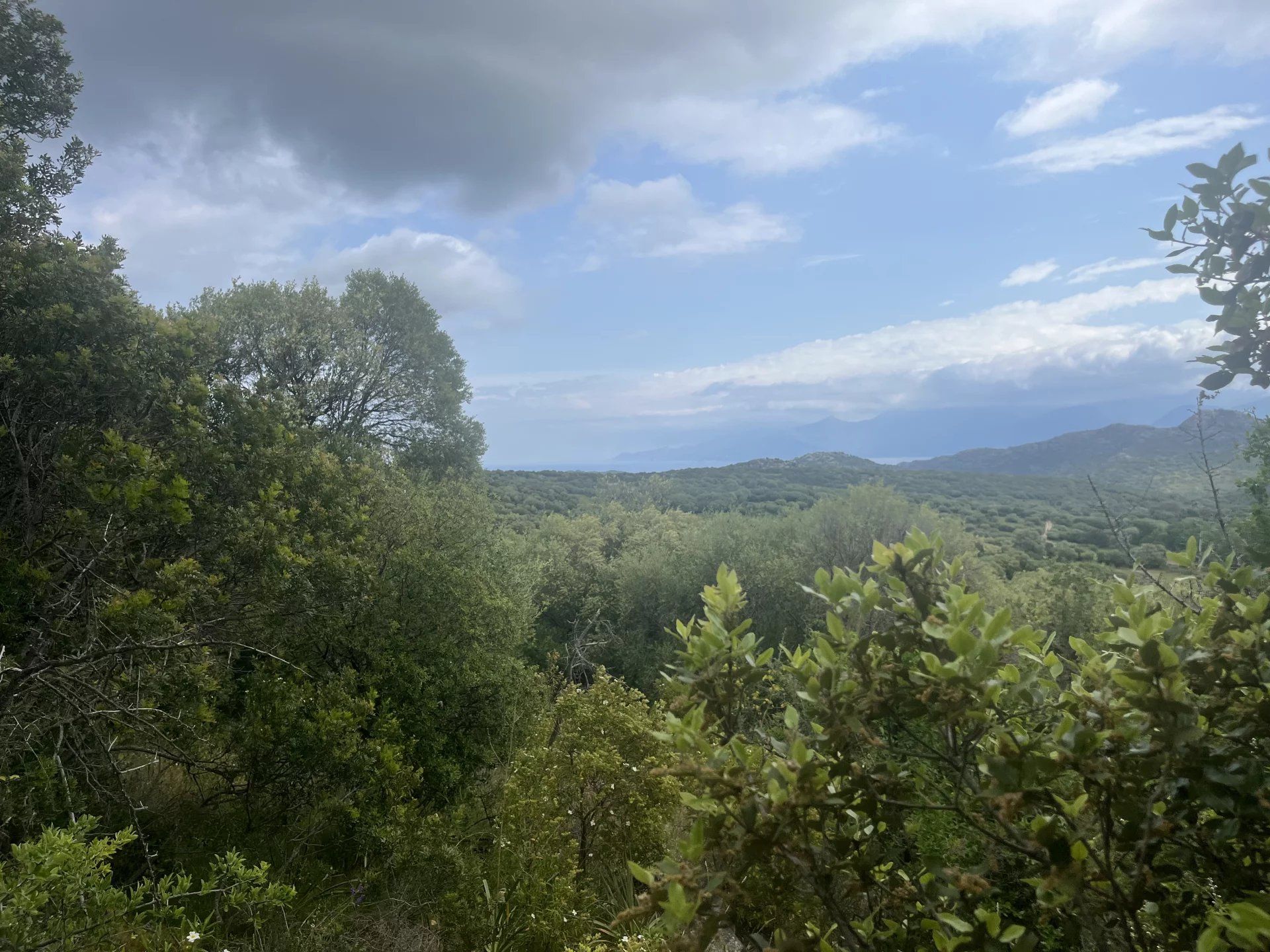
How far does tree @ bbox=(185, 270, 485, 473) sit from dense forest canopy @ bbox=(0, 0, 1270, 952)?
175mm

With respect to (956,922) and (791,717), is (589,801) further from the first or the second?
(956,922)

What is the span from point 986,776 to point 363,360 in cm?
2145

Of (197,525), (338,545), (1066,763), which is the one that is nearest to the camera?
(1066,763)

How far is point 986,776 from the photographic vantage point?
185 centimetres

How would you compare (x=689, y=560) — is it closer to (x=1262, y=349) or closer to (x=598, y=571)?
(x=598, y=571)

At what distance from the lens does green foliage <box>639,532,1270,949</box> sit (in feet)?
5.16

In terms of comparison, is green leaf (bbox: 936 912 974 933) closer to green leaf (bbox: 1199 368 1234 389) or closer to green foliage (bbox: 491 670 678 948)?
green leaf (bbox: 1199 368 1234 389)

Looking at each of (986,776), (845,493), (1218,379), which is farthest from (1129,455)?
(986,776)

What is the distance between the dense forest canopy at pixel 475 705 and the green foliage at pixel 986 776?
1cm

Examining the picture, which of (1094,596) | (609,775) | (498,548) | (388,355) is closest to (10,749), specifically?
(609,775)

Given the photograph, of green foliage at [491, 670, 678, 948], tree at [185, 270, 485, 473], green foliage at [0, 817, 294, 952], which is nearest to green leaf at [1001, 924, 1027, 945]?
green foliage at [0, 817, 294, 952]

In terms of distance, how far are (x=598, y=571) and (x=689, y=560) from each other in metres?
4.22

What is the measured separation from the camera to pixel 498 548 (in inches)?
680

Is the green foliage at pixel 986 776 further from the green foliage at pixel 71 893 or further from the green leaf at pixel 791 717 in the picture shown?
the green foliage at pixel 71 893
